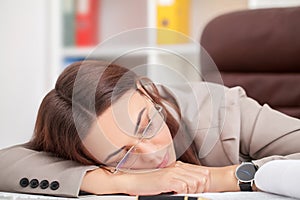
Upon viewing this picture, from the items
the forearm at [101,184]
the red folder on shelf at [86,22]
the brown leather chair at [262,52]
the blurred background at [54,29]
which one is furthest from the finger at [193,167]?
the red folder on shelf at [86,22]

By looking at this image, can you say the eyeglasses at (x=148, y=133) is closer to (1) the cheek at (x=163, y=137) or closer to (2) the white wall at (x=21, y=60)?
(1) the cheek at (x=163, y=137)

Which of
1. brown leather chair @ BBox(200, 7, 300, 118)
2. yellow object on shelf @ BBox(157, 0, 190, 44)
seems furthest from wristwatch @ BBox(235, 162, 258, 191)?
yellow object on shelf @ BBox(157, 0, 190, 44)

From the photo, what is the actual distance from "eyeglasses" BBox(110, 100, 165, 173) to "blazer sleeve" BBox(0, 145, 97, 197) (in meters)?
0.05

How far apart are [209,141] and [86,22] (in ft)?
5.05

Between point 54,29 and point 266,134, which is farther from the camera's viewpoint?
point 54,29

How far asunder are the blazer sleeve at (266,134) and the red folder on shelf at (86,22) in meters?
1.43

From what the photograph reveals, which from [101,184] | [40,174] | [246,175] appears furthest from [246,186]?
[40,174]

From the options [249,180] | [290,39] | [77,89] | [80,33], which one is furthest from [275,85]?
[80,33]

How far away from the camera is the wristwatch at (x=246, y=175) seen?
0.96 meters

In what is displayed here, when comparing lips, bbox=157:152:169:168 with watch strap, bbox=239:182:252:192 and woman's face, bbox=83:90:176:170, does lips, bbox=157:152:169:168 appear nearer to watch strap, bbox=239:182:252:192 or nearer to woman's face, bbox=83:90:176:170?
woman's face, bbox=83:90:176:170

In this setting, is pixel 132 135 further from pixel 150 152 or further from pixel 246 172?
pixel 246 172

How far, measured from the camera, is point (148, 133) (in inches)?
36.7

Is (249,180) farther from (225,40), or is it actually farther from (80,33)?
(80,33)

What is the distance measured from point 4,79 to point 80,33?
39cm
